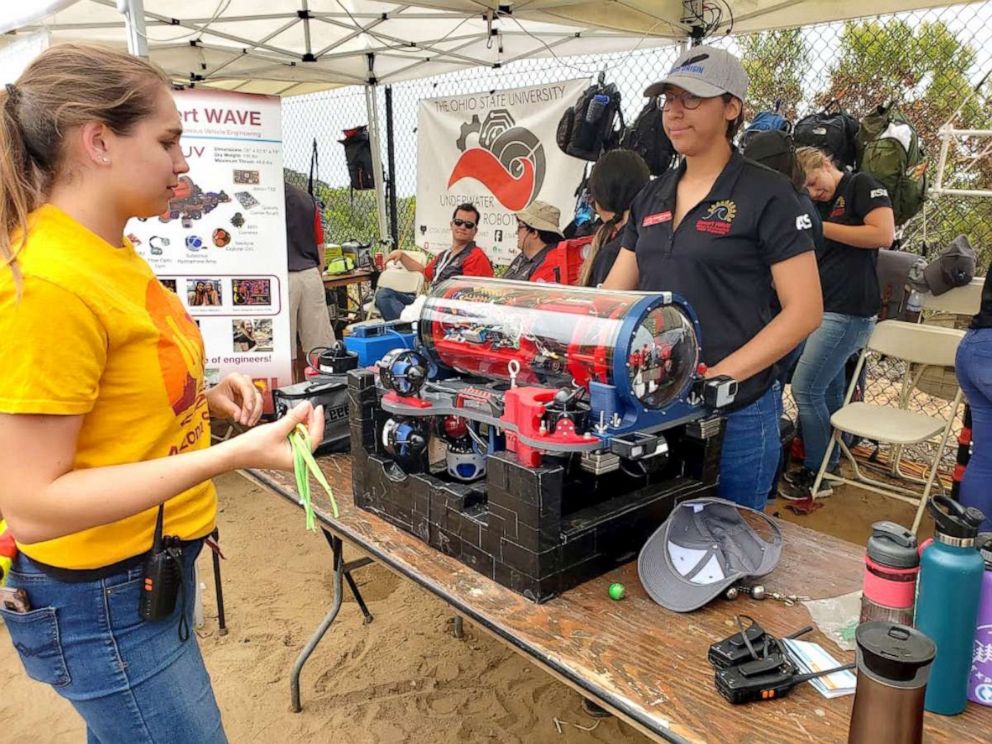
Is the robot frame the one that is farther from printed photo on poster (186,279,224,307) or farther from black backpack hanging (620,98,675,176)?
black backpack hanging (620,98,675,176)

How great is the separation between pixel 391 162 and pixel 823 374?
5.16m

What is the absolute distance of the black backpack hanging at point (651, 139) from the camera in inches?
165

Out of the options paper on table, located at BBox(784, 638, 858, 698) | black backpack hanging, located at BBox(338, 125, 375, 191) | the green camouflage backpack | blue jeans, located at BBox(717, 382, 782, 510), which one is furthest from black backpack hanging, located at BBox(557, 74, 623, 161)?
paper on table, located at BBox(784, 638, 858, 698)

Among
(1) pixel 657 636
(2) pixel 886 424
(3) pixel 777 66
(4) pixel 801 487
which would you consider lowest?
(4) pixel 801 487

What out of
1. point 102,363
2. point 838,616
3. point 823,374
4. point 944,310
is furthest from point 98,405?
point 944,310

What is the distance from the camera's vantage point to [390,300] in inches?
261

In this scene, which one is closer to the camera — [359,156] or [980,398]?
[980,398]

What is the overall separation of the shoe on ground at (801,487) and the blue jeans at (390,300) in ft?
11.9

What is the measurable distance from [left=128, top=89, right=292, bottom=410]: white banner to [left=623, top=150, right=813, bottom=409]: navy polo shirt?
8.35ft

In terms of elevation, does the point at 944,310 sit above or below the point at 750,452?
above

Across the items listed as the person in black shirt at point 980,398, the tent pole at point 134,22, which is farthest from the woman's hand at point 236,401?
the person in black shirt at point 980,398

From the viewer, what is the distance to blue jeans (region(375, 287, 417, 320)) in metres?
6.60

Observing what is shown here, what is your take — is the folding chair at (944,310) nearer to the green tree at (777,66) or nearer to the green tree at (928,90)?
the green tree at (928,90)

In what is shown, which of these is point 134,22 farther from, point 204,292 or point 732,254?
point 732,254
